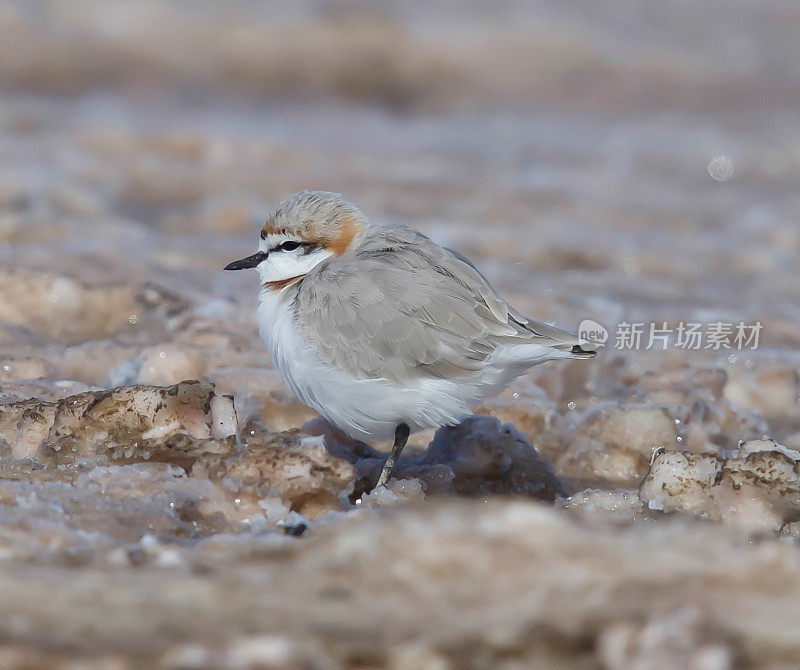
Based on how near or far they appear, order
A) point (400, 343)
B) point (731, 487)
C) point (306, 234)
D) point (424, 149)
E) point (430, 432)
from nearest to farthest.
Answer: point (731, 487) < point (400, 343) < point (306, 234) < point (430, 432) < point (424, 149)

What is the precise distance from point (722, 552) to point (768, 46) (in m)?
14.3

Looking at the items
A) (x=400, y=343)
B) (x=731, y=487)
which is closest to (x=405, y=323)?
(x=400, y=343)

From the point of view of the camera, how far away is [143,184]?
9703 mm

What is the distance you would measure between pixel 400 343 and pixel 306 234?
2.68 ft

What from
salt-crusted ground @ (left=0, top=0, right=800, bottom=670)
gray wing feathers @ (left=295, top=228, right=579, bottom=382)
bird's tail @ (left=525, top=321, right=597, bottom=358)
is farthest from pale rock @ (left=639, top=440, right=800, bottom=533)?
gray wing feathers @ (left=295, top=228, right=579, bottom=382)

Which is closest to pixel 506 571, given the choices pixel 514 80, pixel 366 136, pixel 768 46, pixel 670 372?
pixel 670 372

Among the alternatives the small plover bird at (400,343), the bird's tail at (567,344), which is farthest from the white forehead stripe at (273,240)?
the bird's tail at (567,344)

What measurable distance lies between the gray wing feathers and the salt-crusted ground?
1.38 ft

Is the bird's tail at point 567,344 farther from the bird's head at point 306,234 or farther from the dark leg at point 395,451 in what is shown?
the bird's head at point 306,234

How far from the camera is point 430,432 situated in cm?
495

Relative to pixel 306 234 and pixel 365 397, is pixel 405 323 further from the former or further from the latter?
pixel 306 234

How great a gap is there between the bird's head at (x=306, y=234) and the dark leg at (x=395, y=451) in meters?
0.85

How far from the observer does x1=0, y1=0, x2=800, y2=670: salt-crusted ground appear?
215 cm

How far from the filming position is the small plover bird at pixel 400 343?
387cm
